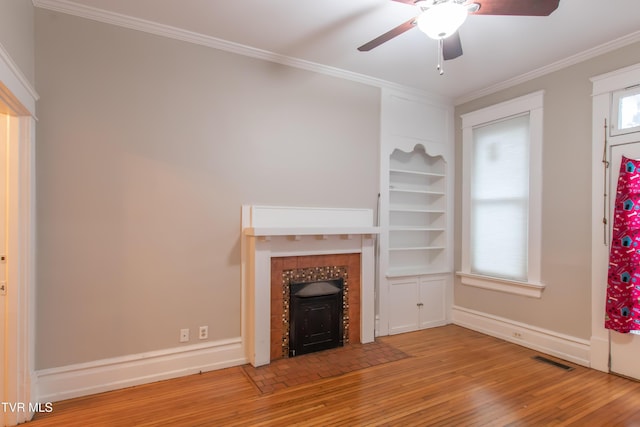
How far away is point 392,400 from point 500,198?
104 inches

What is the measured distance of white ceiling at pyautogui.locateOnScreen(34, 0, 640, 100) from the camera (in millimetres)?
2615

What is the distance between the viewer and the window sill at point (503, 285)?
3654 mm

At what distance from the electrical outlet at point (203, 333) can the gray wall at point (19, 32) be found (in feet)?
7.49

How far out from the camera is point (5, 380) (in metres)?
2.28

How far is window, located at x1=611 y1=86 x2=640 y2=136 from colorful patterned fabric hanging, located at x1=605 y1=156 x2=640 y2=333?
0.28 metres

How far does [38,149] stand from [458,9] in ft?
9.58

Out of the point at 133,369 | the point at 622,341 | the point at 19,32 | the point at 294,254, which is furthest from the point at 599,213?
the point at 19,32

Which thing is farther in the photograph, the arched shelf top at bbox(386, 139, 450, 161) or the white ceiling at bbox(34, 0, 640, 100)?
the arched shelf top at bbox(386, 139, 450, 161)

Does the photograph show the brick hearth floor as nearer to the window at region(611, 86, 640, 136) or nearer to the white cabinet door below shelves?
the white cabinet door below shelves

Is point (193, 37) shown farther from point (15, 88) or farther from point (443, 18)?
point (443, 18)

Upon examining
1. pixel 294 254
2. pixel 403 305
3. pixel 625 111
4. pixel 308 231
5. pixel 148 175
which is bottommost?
pixel 403 305

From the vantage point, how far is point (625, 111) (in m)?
3.05

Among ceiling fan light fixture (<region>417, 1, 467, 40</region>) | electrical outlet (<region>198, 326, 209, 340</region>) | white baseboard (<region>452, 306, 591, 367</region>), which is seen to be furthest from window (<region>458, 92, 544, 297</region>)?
electrical outlet (<region>198, 326, 209, 340</region>)

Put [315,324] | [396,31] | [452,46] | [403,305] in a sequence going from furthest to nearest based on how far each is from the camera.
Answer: [403,305] → [315,324] → [452,46] → [396,31]
